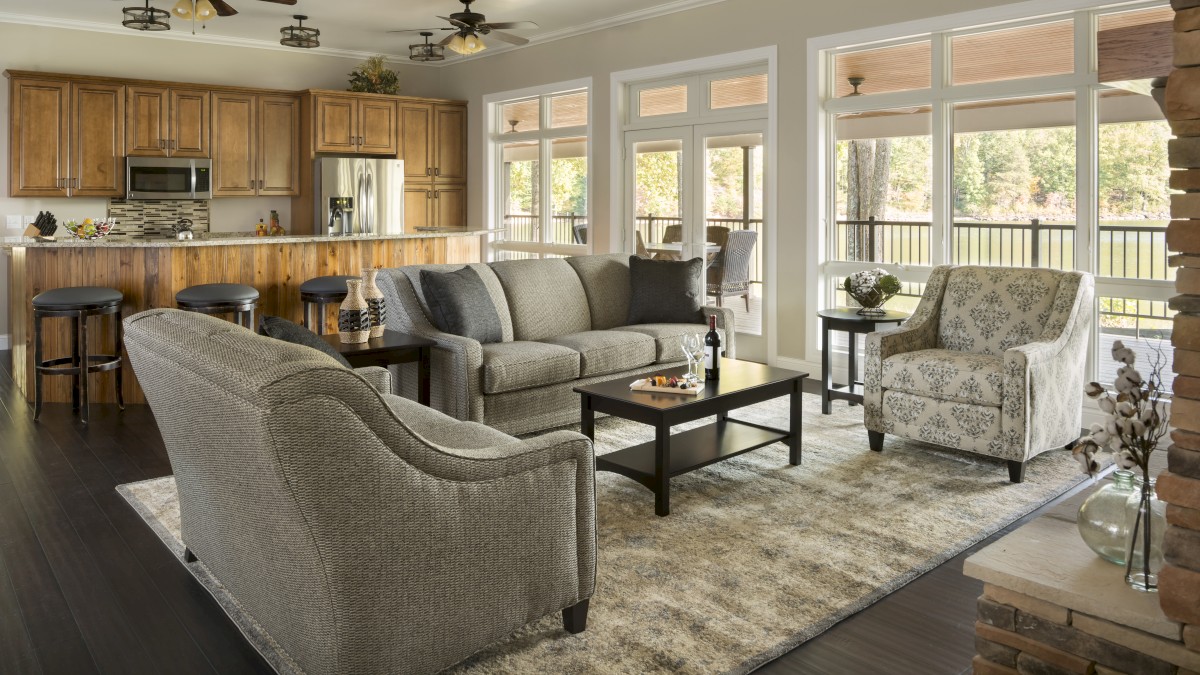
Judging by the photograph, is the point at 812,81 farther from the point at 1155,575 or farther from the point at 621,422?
the point at 1155,575

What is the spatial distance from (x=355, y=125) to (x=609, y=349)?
196 inches

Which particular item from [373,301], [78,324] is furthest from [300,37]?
[373,301]

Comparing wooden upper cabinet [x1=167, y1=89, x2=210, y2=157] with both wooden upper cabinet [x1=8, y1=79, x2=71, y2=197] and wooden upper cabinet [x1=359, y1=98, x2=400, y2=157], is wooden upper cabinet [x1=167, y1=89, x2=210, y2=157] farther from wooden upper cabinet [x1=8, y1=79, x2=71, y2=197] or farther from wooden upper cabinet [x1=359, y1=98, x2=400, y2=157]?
wooden upper cabinet [x1=359, y1=98, x2=400, y2=157]

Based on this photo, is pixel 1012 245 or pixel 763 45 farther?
pixel 763 45

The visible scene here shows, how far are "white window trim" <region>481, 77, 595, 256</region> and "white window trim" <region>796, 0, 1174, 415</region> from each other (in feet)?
7.78

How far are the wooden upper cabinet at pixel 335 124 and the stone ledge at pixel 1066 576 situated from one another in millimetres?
7895

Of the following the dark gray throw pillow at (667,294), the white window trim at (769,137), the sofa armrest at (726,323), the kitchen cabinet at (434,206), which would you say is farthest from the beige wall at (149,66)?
the sofa armrest at (726,323)

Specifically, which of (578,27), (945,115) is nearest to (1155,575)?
(945,115)

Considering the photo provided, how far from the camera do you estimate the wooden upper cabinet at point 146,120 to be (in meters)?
8.06

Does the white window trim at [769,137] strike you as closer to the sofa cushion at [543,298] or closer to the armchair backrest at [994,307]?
the sofa cushion at [543,298]

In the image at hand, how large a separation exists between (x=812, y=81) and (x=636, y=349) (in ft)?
7.90

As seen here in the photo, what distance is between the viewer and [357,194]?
884 centimetres

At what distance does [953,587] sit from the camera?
3023 mm

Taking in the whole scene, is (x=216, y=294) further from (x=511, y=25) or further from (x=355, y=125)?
(x=355, y=125)
